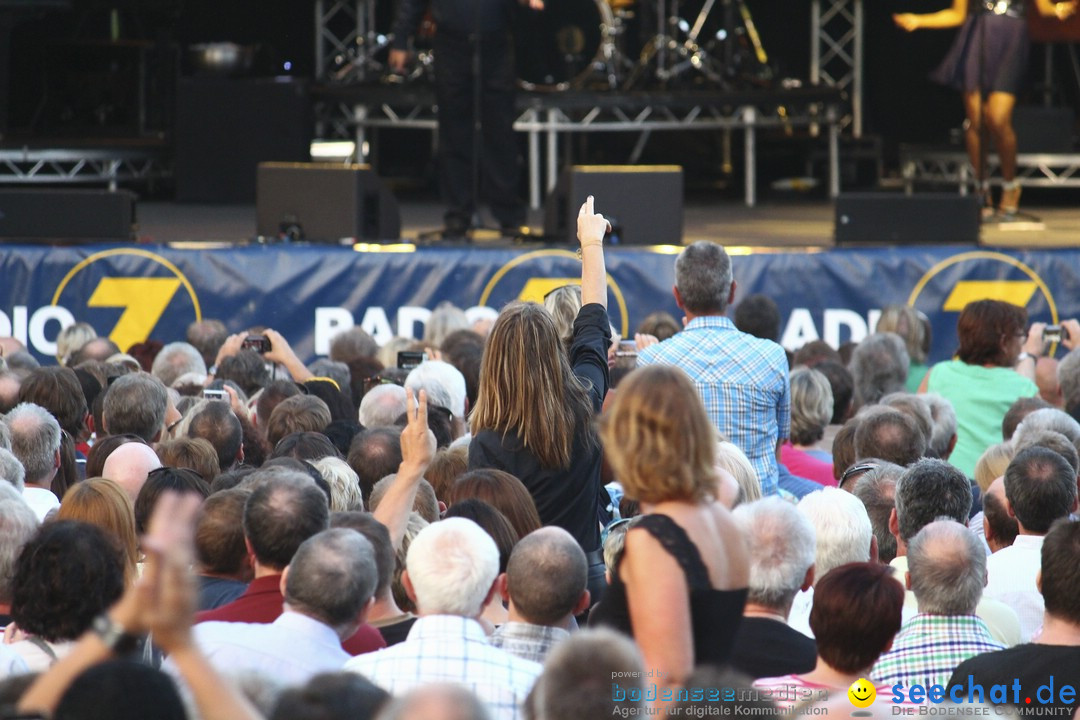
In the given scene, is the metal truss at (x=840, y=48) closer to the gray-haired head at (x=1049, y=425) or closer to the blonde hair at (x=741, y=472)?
the gray-haired head at (x=1049, y=425)

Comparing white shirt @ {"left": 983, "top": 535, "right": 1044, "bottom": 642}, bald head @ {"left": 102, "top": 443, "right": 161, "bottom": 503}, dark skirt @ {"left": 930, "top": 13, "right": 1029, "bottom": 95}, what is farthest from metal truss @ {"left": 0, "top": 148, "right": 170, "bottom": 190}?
white shirt @ {"left": 983, "top": 535, "right": 1044, "bottom": 642}

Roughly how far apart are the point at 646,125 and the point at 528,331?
25.9 feet

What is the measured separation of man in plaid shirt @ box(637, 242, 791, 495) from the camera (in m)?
4.65

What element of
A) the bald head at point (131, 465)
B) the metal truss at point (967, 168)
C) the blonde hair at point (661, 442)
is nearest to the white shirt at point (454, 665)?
the blonde hair at point (661, 442)

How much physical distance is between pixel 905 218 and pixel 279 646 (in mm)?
7044

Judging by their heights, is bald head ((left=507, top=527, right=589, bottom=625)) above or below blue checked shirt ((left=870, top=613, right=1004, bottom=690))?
above

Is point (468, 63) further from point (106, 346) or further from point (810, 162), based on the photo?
point (810, 162)

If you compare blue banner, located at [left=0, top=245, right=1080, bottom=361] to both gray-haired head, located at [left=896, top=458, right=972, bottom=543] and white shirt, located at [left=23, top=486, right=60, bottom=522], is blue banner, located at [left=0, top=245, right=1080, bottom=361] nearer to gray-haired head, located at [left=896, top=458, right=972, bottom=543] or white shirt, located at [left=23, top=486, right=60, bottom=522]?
white shirt, located at [left=23, top=486, right=60, bottom=522]

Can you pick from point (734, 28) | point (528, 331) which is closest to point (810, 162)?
point (734, 28)

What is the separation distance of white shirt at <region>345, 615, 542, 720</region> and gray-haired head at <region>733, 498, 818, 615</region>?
1.95 ft

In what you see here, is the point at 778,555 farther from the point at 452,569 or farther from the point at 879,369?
the point at 879,369

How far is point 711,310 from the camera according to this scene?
4.79 m

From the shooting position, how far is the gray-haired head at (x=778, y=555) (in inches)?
122

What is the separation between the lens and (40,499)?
421 centimetres
